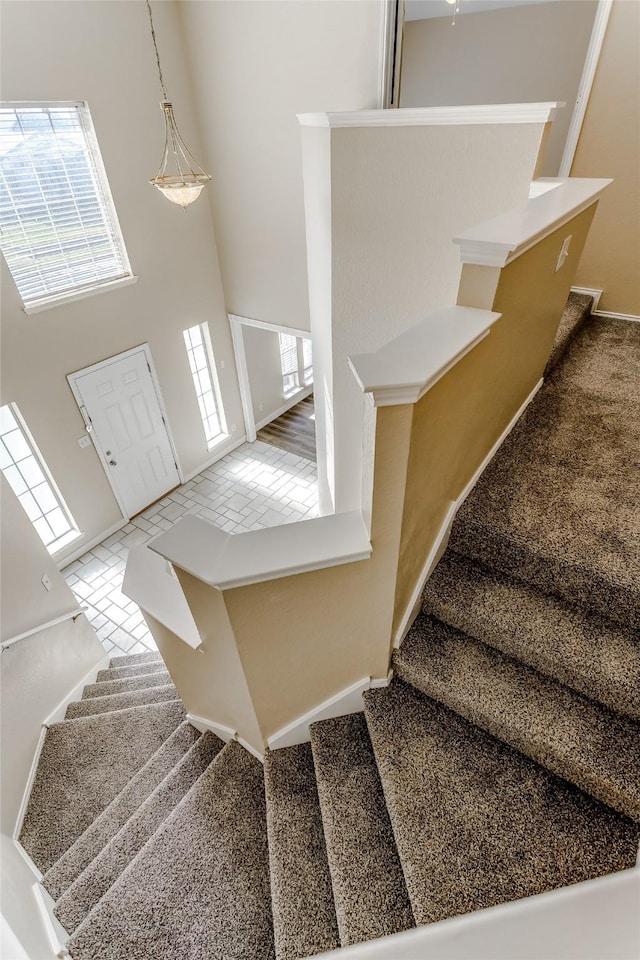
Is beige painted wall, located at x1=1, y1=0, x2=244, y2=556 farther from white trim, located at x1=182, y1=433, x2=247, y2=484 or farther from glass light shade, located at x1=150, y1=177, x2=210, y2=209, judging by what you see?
glass light shade, located at x1=150, y1=177, x2=210, y2=209

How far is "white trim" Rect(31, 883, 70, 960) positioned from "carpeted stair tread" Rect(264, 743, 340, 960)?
76cm

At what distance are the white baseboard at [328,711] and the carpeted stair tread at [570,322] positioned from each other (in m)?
2.13

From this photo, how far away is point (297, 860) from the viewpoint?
1.62m

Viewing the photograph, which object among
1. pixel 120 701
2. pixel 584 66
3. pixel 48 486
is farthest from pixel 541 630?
pixel 48 486

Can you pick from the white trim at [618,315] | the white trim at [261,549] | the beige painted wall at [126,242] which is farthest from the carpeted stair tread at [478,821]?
the beige painted wall at [126,242]

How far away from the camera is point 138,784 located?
2191mm

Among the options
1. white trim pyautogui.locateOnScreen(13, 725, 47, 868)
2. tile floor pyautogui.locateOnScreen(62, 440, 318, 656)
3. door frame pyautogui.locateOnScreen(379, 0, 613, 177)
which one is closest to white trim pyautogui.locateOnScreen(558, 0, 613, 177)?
door frame pyautogui.locateOnScreen(379, 0, 613, 177)

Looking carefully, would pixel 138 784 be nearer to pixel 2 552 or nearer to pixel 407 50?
pixel 2 552

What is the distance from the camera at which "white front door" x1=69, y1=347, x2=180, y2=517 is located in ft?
15.8

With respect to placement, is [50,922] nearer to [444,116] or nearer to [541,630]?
[541,630]

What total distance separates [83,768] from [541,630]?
7.49ft

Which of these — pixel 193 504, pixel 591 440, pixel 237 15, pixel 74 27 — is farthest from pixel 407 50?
pixel 193 504

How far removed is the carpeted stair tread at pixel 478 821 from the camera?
52.2 inches

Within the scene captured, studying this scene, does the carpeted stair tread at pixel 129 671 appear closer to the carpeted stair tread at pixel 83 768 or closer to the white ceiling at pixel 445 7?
the carpeted stair tread at pixel 83 768
